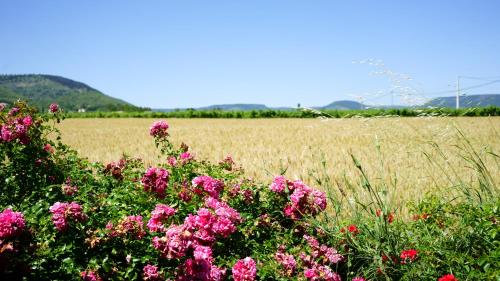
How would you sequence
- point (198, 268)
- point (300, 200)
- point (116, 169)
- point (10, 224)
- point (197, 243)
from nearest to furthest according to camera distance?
point (10, 224)
point (198, 268)
point (197, 243)
point (300, 200)
point (116, 169)

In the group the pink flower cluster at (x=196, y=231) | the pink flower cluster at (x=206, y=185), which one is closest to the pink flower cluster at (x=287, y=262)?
the pink flower cluster at (x=196, y=231)

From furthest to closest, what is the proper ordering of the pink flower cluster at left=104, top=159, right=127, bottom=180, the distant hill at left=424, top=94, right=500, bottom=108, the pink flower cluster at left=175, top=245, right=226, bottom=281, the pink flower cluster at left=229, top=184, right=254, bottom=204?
the pink flower cluster at left=104, top=159, right=127, bottom=180 → the distant hill at left=424, top=94, right=500, bottom=108 → the pink flower cluster at left=229, top=184, right=254, bottom=204 → the pink flower cluster at left=175, top=245, right=226, bottom=281

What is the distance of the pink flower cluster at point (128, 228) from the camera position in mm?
2602

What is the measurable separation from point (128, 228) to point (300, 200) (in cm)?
154

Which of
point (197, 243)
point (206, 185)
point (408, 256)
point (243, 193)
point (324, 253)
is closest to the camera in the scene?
point (197, 243)

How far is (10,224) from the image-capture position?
2344 millimetres

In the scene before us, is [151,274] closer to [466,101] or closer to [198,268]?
[198,268]

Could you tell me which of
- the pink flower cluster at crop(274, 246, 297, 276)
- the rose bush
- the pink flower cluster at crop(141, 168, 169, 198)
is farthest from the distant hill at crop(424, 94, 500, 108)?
the pink flower cluster at crop(141, 168, 169, 198)

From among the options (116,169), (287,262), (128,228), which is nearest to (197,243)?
(128,228)

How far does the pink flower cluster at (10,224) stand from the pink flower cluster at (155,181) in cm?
119

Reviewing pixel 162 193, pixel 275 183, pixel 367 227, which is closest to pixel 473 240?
pixel 367 227

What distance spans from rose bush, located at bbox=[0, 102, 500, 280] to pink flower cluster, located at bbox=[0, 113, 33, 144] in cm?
1

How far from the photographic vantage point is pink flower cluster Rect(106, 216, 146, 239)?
2.60 m

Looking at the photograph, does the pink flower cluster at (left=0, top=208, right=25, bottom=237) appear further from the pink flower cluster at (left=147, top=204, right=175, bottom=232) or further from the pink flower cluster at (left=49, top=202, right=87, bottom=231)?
the pink flower cluster at (left=147, top=204, right=175, bottom=232)
